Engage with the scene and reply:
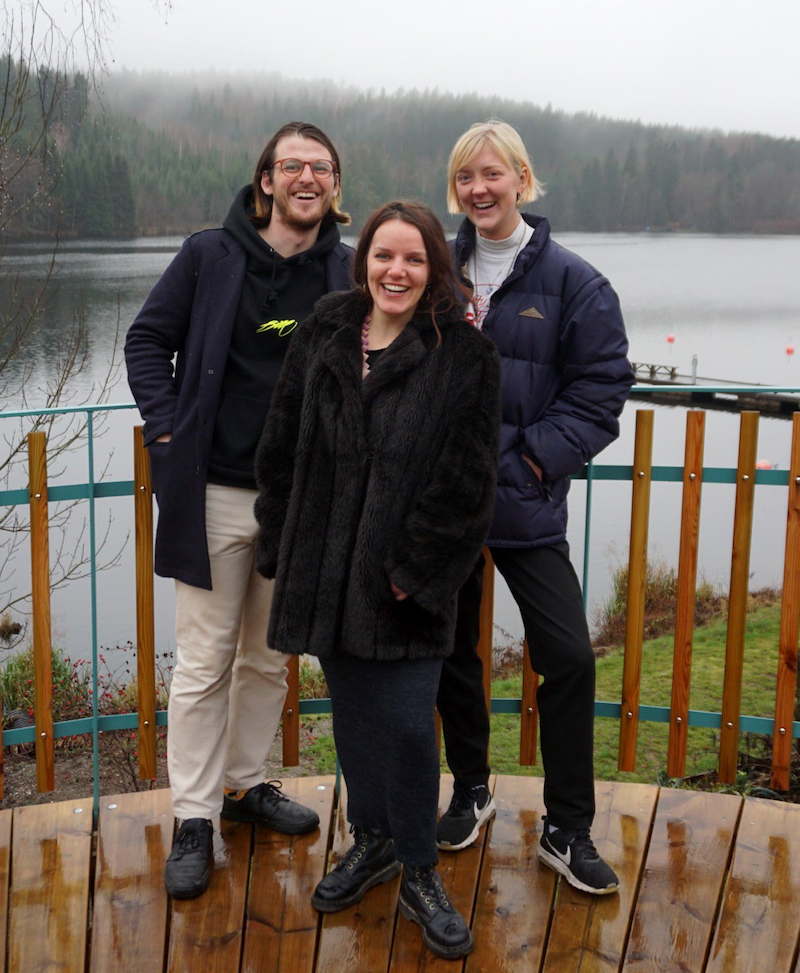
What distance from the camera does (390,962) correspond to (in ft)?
6.85

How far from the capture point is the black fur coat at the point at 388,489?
1972 mm

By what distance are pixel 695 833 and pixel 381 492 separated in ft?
4.12

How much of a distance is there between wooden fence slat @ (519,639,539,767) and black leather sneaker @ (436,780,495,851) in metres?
0.27

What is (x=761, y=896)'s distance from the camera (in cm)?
229

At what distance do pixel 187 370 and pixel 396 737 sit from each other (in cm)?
91

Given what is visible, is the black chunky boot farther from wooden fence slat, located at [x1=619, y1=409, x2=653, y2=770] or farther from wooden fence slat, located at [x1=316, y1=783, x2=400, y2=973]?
wooden fence slat, located at [x1=619, y1=409, x2=653, y2=770]

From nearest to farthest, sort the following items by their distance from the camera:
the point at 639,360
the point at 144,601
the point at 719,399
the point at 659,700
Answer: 1. the point at 144,601
2. the point at 659,700
3. the point at 719,399
4. the point at 639,360

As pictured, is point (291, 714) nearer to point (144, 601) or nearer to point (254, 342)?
point (144, 601)

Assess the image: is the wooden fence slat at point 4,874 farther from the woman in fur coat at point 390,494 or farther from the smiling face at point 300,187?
the smiling face at point 300,187

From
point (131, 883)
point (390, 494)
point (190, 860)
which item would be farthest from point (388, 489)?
point (131, 883)

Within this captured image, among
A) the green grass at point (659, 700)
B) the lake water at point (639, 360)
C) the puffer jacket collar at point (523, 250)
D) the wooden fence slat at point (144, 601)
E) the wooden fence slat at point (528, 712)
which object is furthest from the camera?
the lake water at point (639, 360)

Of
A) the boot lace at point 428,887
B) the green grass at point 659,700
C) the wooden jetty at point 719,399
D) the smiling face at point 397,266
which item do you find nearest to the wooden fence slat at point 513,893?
the boot lace at point 428,887

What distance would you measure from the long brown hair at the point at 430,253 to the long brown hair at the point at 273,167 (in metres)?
0.31

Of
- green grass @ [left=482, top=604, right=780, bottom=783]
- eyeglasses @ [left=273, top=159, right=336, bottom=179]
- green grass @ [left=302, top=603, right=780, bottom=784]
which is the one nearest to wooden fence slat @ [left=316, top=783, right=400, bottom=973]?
eyeglasses @ [left=273, top=159, right=336, bottom=179]
